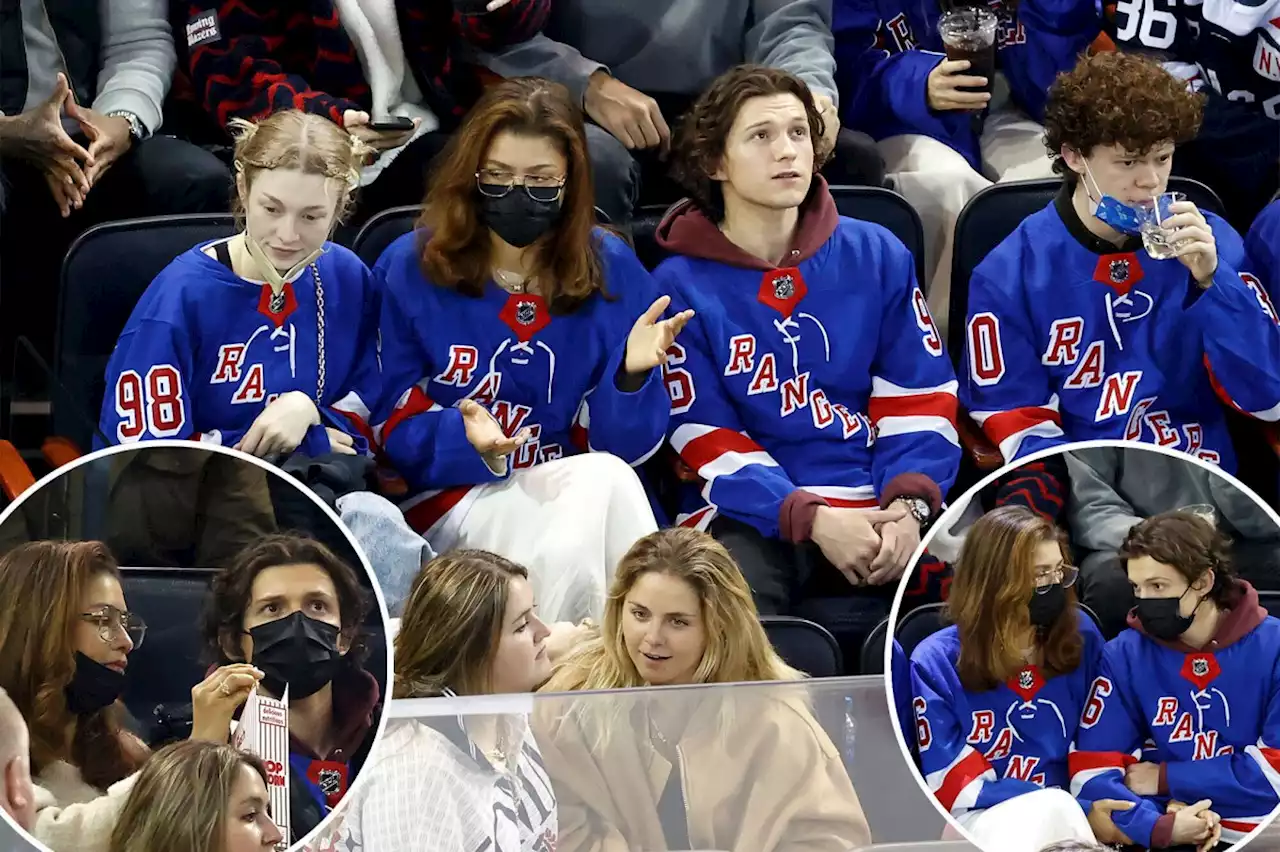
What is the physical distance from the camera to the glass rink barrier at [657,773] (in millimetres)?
1223

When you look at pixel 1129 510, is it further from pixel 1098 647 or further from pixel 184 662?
pixel 184 662

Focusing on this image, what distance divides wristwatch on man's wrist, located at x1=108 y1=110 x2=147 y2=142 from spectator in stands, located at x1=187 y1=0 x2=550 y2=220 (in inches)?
3.4

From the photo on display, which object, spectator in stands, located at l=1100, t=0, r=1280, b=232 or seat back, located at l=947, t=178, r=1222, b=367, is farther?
spectator in stands, located at l=1100, t=0, r=1280, b=232

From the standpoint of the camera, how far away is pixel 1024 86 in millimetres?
2307

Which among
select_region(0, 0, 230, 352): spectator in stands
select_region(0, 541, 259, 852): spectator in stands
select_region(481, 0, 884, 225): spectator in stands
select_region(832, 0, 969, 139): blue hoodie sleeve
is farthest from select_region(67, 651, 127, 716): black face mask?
select_region(832, 0, 969, 139): blue hoodie sleeve

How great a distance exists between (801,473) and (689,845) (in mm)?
747

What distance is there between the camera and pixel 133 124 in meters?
1.97

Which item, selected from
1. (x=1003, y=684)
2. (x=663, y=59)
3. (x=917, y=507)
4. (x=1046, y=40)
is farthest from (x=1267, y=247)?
(x=1003, y=684)

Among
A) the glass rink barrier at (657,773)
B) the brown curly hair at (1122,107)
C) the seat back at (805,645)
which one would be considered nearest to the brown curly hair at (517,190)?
the seat back at (805,645)

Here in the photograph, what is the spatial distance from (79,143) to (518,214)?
0.53 m

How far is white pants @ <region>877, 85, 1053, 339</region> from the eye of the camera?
216 centimetres

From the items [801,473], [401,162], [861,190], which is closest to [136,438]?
[401,162]

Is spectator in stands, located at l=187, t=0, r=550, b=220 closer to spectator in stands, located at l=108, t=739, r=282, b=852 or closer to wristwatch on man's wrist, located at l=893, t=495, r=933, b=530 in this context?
wristwatch on man's wrist, located at l=893, t=495, r=933, b=530

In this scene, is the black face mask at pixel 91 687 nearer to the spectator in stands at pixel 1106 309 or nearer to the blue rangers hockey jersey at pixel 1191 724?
the blue rangers hockey jersey at pixel 1191 724
